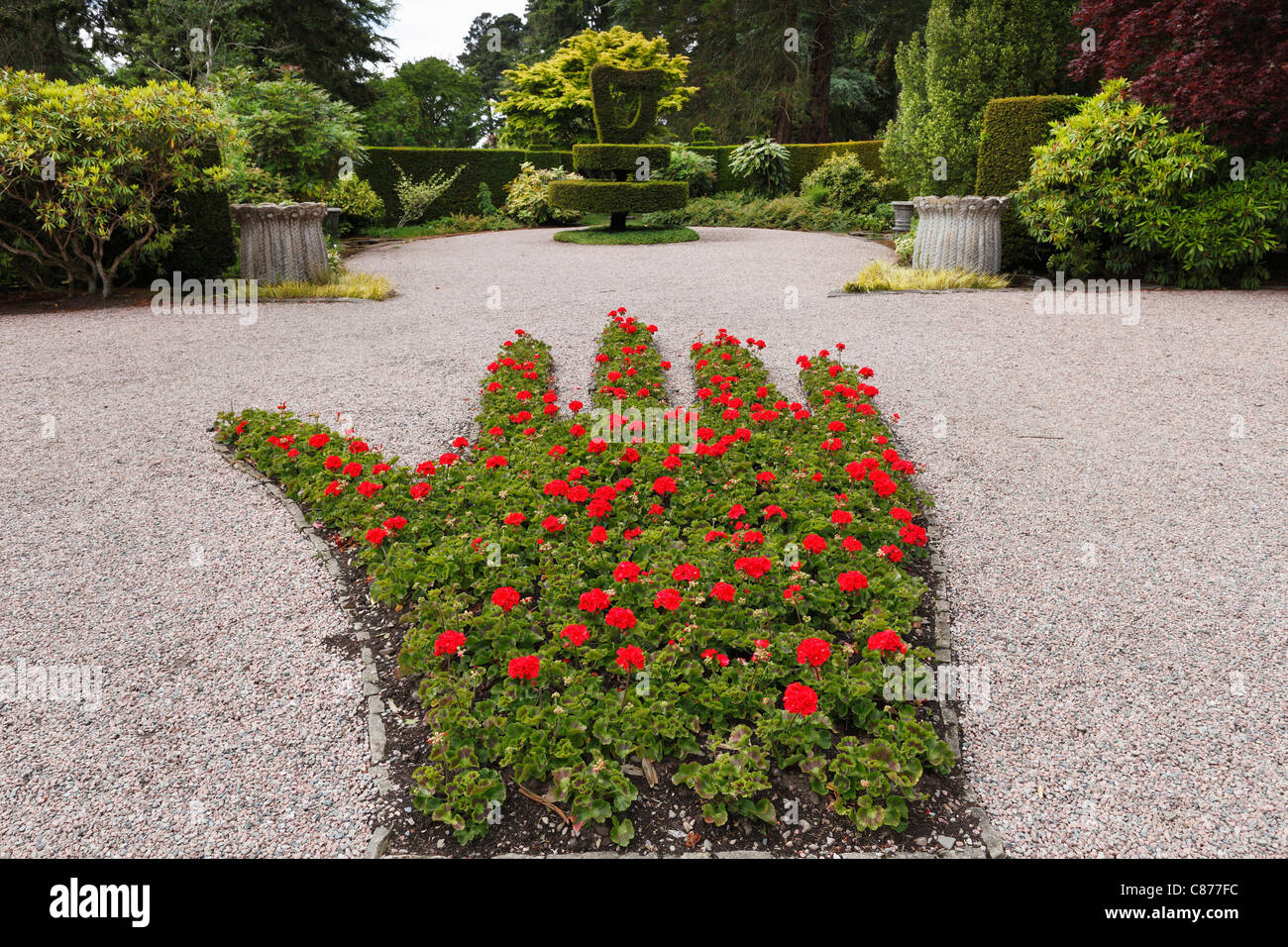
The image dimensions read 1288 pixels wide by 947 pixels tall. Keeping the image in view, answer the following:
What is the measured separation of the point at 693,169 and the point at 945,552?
1870cm

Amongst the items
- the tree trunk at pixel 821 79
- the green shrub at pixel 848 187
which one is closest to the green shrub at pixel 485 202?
the green shrub at pixel 848 187

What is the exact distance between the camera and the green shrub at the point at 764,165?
19.3 metres

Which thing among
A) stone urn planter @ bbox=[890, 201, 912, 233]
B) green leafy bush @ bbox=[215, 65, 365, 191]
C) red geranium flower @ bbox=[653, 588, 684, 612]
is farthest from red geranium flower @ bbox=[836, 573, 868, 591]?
stone urn planter @ bbox=[890, 201, 912, 233]

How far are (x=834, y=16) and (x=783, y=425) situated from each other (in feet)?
70.1

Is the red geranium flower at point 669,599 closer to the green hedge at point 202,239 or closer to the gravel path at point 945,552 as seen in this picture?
the gravel path at point 945,552

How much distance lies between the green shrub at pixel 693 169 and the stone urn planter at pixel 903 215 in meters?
7.34

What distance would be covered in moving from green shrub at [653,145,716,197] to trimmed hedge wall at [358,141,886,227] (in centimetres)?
A: 219

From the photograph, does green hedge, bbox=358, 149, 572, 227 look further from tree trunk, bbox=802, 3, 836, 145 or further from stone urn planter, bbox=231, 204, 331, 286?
stone urn planter, bbox=231, 204, 331, 286

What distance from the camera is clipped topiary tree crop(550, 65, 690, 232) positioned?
1431 centimetres

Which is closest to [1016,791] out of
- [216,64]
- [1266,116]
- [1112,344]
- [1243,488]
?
[1243,488]

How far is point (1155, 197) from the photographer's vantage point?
26.1 feet

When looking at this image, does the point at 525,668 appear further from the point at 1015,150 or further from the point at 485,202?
the point at 485,202

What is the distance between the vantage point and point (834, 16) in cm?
2119
